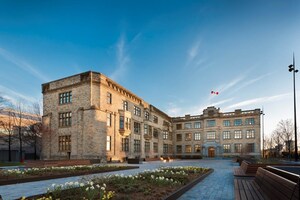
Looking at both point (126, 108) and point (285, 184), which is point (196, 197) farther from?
point (126, 108)

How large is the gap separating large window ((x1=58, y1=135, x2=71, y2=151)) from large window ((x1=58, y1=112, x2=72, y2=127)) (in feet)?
6.04

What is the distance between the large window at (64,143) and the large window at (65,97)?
214 inches

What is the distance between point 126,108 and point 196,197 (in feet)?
114

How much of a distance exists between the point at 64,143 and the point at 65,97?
710 centimetres

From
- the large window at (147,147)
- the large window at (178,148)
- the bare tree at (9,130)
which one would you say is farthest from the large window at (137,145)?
the large window at (178,148)

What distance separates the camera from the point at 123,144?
3981 cm

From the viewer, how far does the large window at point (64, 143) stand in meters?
34.6

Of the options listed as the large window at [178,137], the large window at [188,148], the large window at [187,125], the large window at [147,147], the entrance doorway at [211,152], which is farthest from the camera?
the large window at [178,137]

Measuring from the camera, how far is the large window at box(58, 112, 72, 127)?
3534 centimetres

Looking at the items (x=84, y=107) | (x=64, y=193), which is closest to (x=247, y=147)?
(x=84, y=107)

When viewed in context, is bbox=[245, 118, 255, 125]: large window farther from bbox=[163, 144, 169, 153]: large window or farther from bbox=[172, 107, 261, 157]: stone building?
bbox=[163, 144, 169, 153]: large window

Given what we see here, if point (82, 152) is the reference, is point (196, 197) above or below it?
above

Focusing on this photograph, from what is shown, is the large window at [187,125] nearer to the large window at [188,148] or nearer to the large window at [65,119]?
the large window at [188,148]

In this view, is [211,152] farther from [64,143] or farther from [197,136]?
[64,143]
